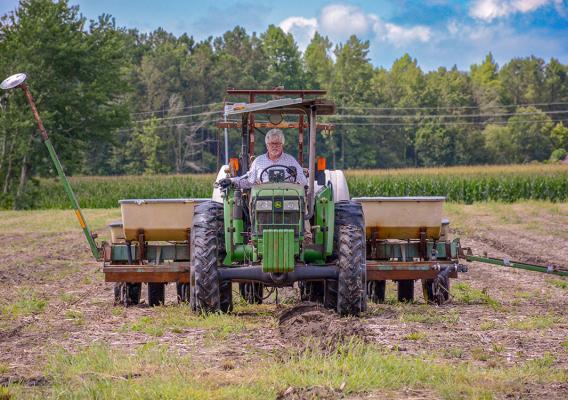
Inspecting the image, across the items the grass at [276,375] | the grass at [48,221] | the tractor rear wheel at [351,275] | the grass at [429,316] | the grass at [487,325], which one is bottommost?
the grass at [48,221]

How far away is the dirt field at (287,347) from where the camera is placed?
6648mm

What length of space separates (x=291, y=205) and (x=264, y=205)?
28cm

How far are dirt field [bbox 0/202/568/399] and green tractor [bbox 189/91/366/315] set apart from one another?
36cm

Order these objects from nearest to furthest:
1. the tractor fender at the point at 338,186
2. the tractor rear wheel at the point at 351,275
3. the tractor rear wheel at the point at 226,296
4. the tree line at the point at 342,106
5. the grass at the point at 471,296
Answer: the tractor rear wheel at the point at 351,275, the tractor rear wheel at the point at 226,296, the grass at the point at 471,296, the tractor fender at the point at 338,186, the tree line at the point at 342,106

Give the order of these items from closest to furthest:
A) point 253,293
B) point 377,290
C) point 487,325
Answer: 1. point 487,325
2. point 253,293
3. point 377,290

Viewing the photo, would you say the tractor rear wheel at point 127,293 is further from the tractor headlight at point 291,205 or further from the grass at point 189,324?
the tractor headlight at point 291,205

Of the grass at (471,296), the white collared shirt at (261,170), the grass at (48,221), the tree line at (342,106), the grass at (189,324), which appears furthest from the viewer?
the tree line at (342,106)

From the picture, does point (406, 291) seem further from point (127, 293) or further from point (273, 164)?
point (127, 293)

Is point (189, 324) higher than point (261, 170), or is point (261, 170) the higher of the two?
point (261, 170)

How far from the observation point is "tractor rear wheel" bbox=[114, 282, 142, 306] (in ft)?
39.5

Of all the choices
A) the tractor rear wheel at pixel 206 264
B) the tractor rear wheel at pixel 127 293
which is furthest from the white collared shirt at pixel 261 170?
the tractor rear wheel at pixel 127 293

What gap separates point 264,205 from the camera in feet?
33.4

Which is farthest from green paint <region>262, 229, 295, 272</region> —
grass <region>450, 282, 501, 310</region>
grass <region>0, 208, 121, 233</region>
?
grass <region>0, 208, 121, 233</region>

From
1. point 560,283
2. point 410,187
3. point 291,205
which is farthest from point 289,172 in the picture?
point 410,187
